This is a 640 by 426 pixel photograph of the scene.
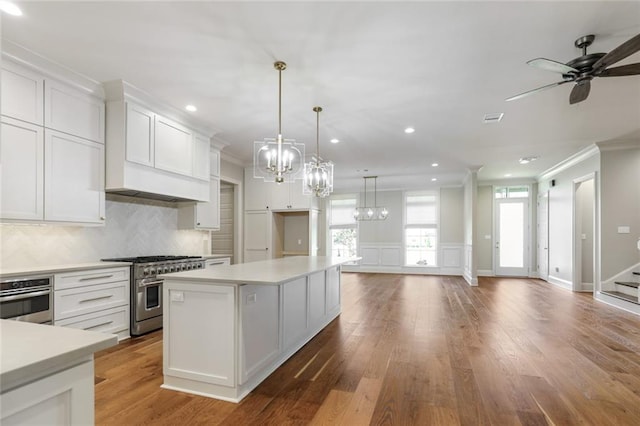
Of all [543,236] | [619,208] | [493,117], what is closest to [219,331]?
[493,117]

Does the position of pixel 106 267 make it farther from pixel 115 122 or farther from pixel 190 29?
pixel 190 29

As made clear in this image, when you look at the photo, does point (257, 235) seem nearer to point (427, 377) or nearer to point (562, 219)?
point (427, 377)

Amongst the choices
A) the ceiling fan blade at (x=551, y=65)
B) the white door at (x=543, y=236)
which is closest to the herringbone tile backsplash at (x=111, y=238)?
the ceiling fan blade at (x=551, y=65)

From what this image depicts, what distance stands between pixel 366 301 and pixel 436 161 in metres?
3.24

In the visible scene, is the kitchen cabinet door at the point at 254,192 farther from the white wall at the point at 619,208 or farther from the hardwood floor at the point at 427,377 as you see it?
the white wall at the point at 619,208

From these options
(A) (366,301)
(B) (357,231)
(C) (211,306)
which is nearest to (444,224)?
(B) (357,231)

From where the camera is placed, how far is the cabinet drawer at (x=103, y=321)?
10.1ft

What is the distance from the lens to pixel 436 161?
21.9ft

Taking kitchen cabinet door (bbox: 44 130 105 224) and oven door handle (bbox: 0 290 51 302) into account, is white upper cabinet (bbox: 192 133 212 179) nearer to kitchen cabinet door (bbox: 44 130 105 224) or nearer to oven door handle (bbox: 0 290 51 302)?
kitchen cabinet door (bbox: 44 130 105 224)

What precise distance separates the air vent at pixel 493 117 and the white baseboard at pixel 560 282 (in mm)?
4824

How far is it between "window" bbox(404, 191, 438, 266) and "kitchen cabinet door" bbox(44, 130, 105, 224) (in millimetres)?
8244

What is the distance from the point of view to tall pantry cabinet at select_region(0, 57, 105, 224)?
2711 mm

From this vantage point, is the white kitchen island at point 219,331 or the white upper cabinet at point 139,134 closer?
the white kitchen island at point 219,331

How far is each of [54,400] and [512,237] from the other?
10.2 meters
